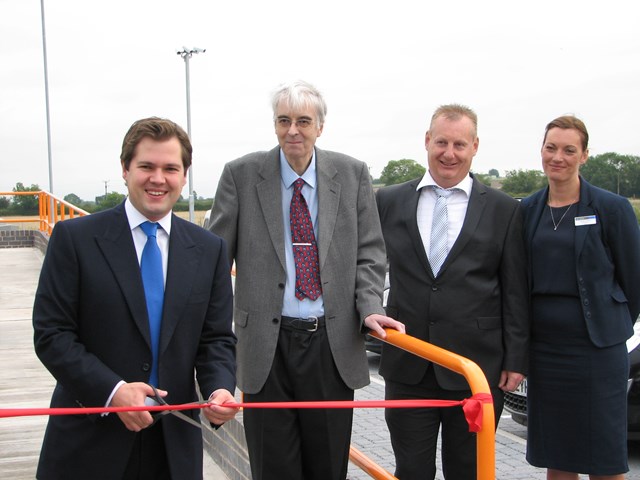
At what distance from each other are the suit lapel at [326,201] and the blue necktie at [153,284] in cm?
85

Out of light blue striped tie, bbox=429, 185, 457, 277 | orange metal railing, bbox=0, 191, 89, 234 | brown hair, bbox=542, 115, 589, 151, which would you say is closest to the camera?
light blue striped tie, bbox=429, 185, 457, 277

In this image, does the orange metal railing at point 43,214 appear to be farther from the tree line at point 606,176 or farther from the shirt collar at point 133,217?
the shirt collar at point 133,217

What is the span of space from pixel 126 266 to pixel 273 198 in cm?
95

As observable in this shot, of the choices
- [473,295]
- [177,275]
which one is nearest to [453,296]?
[473,295]

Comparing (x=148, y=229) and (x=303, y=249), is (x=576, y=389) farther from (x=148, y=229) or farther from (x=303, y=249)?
(x=148, y=229)

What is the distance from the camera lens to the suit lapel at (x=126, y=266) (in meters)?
2.36

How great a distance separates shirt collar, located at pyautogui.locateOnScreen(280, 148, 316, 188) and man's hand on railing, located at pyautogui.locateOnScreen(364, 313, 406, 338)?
1.88 feet

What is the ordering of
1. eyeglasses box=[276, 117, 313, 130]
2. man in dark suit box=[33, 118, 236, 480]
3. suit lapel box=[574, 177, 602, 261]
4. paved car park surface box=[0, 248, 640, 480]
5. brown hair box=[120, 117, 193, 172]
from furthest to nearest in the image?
paved car park surface box=[0, 248, 640, 480] → suit lapel box=[574, 177, 602, 261] → eyeglasses box=[276, 117, 313, 130] → brown hair box=[120, 117, 193, 172] → man in dark suit box=[33, 118, 236, 480]

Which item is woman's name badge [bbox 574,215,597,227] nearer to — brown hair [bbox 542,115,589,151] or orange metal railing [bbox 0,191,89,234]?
brown hair [bbox 542,115,589,151]

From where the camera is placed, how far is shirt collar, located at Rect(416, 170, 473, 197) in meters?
3.60

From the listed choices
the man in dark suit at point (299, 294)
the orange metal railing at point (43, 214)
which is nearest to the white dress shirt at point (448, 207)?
the man in dark suit at point (299, 294)

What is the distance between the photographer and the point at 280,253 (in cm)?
317

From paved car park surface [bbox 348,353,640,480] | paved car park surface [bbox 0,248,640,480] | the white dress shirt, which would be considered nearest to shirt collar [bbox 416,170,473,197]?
the white dress shirt

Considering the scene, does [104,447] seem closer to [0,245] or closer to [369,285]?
[369,285]
